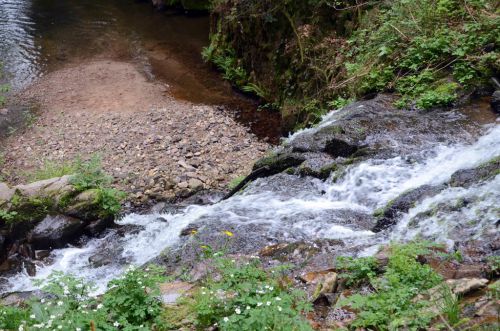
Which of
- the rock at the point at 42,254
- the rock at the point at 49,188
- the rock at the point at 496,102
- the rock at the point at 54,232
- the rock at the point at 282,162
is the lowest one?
the rock at the point at 42,254

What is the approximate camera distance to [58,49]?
16156mm

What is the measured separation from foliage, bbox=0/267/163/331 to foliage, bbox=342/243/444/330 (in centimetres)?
162

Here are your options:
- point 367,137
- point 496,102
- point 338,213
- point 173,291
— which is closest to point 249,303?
point 173,291

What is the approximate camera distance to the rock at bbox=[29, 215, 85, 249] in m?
7.76

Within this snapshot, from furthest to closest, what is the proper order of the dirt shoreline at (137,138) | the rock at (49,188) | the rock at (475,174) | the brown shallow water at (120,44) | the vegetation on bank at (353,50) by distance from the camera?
the brown shallow water at (120,44), the dirt shoreline at (137,138), the rock at (49,188), the vegetation on bank at (353,50), the rock at (475,174)

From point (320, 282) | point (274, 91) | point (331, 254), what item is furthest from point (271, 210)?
point (274, 91)

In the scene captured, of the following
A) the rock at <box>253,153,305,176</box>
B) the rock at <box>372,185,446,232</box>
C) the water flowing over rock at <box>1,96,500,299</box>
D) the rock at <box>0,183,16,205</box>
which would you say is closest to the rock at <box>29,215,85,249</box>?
the water flowing over rock at <box>1,96,500,299</box>

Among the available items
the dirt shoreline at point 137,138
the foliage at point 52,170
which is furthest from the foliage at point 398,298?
the foliage at point 52,170

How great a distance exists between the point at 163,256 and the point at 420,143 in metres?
3.91

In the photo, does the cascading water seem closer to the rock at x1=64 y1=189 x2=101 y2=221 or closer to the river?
the river

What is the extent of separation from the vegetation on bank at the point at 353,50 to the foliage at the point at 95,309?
5.45m

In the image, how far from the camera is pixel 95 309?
158 inches

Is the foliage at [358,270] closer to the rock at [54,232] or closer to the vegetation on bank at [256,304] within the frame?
the vegetation on bank at [256,304]

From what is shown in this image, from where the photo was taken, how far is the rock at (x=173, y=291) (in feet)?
14.4
